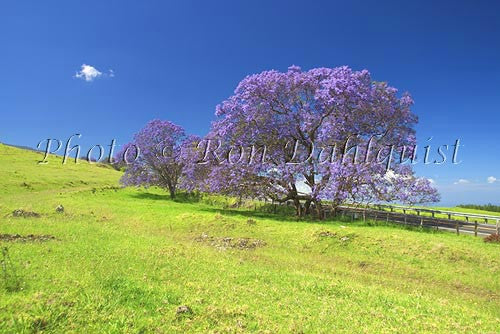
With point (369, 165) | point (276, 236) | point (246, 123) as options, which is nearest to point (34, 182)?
point (246, 123)

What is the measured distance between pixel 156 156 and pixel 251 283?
152 feet

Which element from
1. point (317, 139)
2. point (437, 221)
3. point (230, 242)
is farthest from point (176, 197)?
point (437, 221)

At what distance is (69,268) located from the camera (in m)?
11.4

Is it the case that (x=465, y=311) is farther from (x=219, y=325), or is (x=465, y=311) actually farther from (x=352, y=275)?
(x=219, y=325)

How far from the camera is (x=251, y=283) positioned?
11.9m

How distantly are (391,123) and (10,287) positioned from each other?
32.6m

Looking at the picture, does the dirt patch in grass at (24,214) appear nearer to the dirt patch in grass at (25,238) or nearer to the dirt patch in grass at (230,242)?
the dirt patch in grass at (25,238)

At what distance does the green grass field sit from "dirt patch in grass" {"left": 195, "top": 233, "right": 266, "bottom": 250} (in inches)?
5.1

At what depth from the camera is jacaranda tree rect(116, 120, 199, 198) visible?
55.3 metres

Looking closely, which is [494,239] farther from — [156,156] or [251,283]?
[156,156]

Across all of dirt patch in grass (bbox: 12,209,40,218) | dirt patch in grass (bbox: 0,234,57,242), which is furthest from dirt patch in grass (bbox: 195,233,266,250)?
dirt patch in grass (bbox: 12,209,40,218)

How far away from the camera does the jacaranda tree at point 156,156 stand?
2179 inches

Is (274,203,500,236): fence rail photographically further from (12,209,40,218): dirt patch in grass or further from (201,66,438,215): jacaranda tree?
(12,209,40,218): dirt patch in grass

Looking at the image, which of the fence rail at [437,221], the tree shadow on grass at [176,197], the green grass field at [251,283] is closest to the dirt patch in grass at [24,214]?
the green grass field at [251,283]
